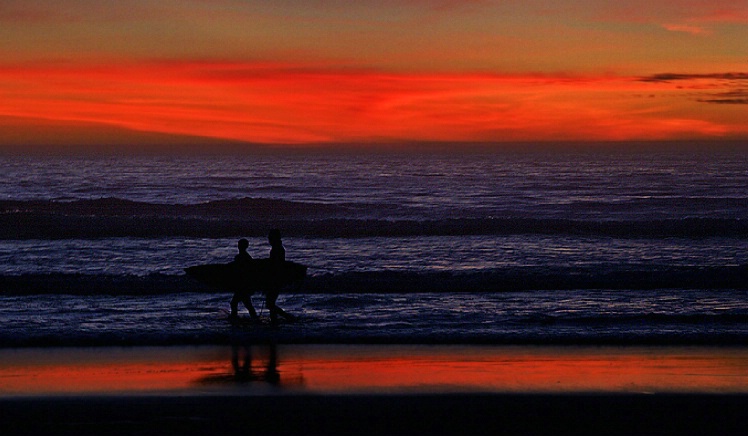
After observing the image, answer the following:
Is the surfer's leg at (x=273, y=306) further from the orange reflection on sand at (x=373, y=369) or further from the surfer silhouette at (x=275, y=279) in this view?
the orange reflection on sand at (x=373, y=369)

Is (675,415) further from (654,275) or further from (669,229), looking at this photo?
(669,229)

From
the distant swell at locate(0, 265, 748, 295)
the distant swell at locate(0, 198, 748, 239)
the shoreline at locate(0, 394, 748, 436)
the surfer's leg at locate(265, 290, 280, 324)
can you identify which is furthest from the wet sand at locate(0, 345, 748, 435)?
the distant swell at locate(0, 198, 748, 239)

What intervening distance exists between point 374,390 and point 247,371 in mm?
1555

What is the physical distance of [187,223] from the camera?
83.3 ft

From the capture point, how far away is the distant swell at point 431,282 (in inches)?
530

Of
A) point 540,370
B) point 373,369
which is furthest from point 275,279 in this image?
point 540,370

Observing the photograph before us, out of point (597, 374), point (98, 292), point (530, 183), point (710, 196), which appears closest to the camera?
point (597, 374)

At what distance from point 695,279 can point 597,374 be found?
7.76m

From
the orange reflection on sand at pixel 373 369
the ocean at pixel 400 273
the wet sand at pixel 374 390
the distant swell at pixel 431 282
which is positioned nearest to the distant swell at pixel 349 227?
the ocean at pixel 400 273

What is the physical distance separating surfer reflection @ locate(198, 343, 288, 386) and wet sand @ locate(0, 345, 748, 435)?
2 cm

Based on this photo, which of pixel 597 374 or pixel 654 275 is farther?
pixel 654 275

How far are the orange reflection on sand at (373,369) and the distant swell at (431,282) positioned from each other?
182 inches

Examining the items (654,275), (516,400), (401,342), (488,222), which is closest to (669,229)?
(488,222)

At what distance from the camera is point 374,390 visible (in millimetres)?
7105
